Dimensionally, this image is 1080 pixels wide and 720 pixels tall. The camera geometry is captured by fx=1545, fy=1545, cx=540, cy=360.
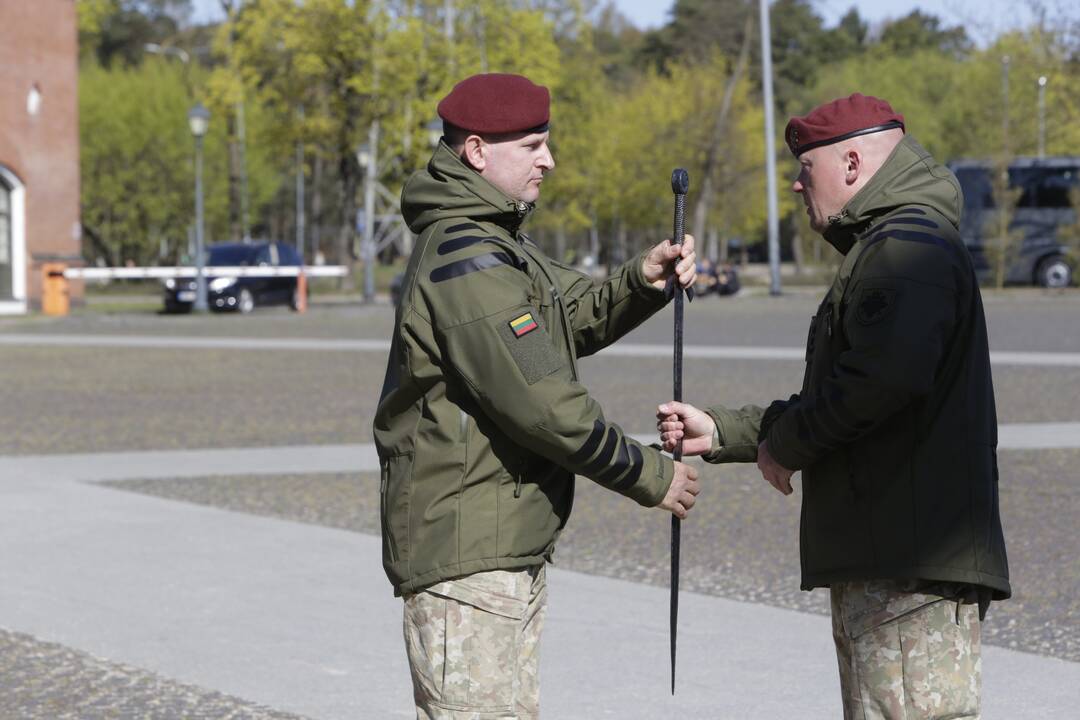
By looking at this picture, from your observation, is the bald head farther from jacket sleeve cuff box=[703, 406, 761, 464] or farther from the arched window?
the arched window

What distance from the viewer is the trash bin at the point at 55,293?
101 feet

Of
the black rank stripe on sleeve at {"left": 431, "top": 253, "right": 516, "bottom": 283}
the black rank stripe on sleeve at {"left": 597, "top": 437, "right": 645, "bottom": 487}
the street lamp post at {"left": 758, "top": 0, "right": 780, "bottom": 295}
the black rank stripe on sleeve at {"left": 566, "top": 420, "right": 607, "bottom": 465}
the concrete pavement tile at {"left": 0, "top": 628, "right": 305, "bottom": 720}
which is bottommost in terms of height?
the concrete pavement tile at {"left": 0, "top": 628, "right": 305, "bottom": 720}

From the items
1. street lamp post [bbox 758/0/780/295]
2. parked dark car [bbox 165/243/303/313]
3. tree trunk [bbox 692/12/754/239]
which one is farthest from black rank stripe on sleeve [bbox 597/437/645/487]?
tree trunk [bbox 692/12/754/239]

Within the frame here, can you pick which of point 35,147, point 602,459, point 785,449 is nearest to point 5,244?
point 35,147

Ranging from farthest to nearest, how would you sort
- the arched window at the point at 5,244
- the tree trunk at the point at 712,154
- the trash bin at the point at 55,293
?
the tree trunk at the point at 712,154
the arched window at the point at 5,244
the trash bin at the point at 55,293

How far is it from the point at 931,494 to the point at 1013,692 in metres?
2.06

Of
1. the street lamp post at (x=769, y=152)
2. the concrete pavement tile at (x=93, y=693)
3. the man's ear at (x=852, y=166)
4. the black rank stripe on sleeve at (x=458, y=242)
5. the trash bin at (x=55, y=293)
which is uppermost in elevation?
the street lamp post at (x=769, y=152)

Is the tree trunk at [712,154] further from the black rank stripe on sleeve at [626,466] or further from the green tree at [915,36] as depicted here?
the black rank stripe on sleeve at [626,466]

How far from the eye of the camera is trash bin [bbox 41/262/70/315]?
30.8m

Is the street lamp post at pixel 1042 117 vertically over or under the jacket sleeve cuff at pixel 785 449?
over

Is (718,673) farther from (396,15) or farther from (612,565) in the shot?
(396,15)

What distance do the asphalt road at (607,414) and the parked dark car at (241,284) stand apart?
627 centimetres

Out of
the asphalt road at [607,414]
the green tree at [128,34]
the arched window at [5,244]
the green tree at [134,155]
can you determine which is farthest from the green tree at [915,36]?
the asphalt road at [607,414]

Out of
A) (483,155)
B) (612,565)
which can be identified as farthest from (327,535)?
(483,155)
